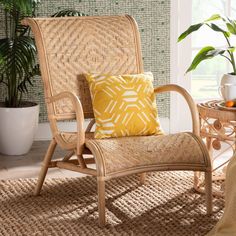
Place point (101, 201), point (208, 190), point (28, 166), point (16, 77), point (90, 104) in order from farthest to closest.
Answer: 1. point (16, 77)
2. point (28, 166)
3. point (90, 104)
4. point (208, 190)
5. point (101, 201)

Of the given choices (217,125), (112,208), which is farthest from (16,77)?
(217,125)

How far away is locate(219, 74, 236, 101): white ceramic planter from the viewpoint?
3.98 metres

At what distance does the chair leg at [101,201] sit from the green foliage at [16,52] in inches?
60.2

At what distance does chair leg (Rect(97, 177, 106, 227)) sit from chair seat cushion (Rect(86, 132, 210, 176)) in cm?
4

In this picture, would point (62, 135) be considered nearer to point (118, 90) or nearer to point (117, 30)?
point (118, 90)

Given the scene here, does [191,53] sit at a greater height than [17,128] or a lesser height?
greater

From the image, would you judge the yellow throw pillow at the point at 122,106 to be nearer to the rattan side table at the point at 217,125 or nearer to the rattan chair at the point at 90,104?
the rattan chair at the point at 90,104

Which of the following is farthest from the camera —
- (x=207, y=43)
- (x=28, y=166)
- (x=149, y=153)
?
(x=207, y=43)

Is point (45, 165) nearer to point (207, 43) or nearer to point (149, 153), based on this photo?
point (149, 153)

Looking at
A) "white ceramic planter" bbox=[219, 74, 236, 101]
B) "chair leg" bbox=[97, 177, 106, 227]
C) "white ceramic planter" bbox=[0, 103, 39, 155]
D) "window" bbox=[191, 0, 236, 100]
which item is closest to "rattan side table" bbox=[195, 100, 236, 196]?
"white ceramic planter" bbox=[219, 74, 236, 101]

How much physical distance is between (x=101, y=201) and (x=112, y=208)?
34 cm

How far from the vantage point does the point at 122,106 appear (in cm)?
397

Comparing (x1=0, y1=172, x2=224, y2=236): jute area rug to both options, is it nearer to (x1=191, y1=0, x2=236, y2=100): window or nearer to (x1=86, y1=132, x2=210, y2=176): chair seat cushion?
(x1=86, y1=132, x2=210, y2=176): chair seat cushion

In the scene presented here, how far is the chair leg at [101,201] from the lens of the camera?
139 inches
